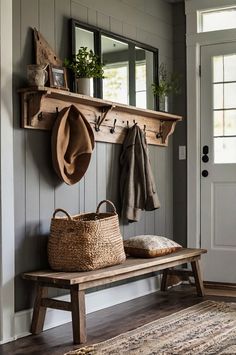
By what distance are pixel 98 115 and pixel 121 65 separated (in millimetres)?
559

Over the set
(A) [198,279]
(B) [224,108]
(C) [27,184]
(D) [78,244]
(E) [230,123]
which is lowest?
(A) [198,279]

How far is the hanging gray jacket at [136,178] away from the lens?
448 cm

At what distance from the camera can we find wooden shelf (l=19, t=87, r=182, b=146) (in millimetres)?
3607

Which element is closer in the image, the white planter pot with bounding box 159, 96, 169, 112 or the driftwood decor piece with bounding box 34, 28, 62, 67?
the driftwood decor piece with bounding box 34, 28, 62, 67

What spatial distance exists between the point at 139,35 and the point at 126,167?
115 cm

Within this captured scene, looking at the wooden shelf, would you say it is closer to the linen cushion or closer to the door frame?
the door frame

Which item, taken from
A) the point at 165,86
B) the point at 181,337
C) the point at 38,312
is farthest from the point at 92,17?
the point at 181,337

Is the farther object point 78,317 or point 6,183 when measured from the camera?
point 6,183

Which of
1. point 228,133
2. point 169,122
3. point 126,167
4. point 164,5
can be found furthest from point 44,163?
point 164,5

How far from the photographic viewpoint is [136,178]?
4.59 metres

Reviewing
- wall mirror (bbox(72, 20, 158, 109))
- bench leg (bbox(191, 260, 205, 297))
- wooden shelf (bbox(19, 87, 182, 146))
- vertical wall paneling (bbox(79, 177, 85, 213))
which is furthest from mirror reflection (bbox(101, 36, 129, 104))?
bench leg (bbox(191, 260, 205, 297))

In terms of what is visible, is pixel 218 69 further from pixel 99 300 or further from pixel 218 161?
pixel 99 300

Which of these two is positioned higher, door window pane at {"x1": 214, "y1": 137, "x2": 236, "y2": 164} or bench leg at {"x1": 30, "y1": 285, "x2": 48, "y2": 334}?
door window pane at {"x1": 214, "y1": 137, "x2": 236, "y2": 164}

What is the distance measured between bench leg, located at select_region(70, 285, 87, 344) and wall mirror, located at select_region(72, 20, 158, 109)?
58.0 inches
